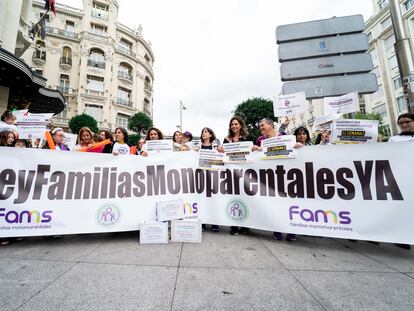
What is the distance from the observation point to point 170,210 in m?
3.02

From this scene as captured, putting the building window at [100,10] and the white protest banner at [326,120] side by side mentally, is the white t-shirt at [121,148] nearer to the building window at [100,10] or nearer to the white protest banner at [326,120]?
the white protest banner at [326,120]

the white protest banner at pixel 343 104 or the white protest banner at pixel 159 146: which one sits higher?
the white protest banner at pixel 343 104

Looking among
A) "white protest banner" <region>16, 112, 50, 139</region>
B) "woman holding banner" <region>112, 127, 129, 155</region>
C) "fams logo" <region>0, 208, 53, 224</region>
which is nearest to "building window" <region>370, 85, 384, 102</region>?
"woman holding banner" <region>112, 127, 129, 155</region>

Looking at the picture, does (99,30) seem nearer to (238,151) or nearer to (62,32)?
(62,32)

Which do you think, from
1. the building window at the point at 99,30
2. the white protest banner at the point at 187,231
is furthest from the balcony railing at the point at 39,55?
the white protest banner at the point at 187,231

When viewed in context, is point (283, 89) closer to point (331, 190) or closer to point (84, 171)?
point (331, 190)

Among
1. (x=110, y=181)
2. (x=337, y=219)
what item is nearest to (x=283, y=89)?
(x=337, y=219)

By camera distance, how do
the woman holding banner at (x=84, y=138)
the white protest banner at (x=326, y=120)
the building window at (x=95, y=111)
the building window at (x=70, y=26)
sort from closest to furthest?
the white protest banner at (x=326, y=120)
the woman holding banner at (x=84, y=138)
the building window at (x=95, y=111)
the building window at (x=70, y=26)

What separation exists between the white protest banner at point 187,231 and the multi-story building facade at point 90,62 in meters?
33.1

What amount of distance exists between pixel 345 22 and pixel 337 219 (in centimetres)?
442

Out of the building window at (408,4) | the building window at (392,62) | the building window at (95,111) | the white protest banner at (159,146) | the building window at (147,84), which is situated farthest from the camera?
the building window at (147,84)

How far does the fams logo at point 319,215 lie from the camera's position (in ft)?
8.77

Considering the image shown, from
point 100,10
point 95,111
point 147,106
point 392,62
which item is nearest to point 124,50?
point 100,10

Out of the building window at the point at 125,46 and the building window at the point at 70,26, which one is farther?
the building window at the point at 125,46
